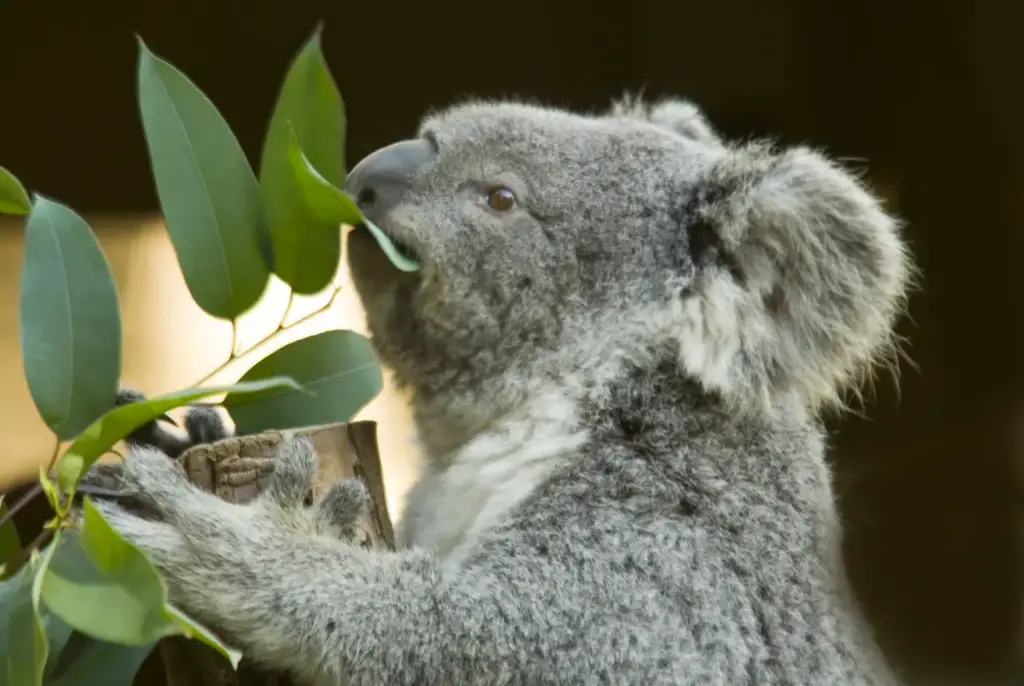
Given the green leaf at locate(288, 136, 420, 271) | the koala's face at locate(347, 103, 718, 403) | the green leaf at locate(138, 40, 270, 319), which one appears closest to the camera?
the green leaf at locate(288, 136, 420, 271)

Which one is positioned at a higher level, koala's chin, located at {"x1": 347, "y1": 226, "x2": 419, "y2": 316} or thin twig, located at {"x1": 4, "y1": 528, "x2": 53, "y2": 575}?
koala's chin, located at {"x1": 347, "y1": 226, "x2": 419, "y2": 316}

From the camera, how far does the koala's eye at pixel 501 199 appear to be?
1433 millimetres

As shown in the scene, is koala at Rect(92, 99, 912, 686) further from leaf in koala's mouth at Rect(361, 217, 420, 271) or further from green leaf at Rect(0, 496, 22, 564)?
green leaf at Rect(0, 496, 22, 564)

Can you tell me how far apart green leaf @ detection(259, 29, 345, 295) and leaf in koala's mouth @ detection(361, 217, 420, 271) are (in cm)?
6

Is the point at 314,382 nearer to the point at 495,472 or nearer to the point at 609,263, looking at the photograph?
the point at 495,472

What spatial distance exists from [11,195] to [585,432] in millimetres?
733

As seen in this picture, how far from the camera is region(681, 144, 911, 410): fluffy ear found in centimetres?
135

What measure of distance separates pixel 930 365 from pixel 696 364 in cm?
178

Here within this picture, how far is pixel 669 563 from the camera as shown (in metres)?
1.26

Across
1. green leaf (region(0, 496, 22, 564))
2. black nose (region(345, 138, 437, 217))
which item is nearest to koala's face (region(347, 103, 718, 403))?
black nose (region(345, 138, 437, 217))

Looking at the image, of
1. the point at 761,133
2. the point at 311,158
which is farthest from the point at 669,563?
the point at 761,133

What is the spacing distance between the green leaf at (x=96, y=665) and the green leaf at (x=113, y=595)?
8.4 inches

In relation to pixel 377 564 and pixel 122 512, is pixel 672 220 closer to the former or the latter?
pixel 377 564

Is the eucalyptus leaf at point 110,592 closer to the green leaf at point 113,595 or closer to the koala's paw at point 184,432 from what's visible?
the green leaf at point 113,595
